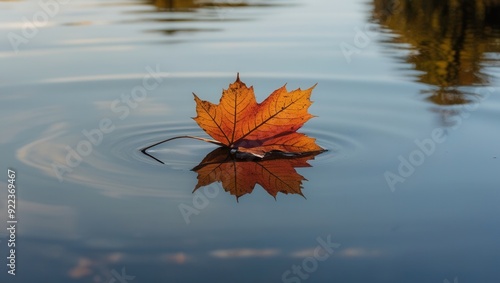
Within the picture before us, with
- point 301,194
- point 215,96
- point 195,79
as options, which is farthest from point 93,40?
point 301,194

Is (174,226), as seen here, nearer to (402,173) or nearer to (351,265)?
(351,265)

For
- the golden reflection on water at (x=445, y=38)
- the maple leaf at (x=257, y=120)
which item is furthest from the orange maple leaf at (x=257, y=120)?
the golden reflection on water at (x=445, y=38)

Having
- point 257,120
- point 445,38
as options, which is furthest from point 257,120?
point 445,38

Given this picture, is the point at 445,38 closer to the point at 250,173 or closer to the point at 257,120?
the point at 257,120

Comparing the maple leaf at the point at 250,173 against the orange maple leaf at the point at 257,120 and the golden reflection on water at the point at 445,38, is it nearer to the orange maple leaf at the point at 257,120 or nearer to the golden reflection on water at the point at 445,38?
the orange maple leaf at the point at 257,120

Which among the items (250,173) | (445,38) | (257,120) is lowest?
(250,173)

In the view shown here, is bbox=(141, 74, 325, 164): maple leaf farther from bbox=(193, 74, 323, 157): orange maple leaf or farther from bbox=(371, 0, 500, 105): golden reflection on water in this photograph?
bbox=(371, 0, 500, 105): golden reflection on water
